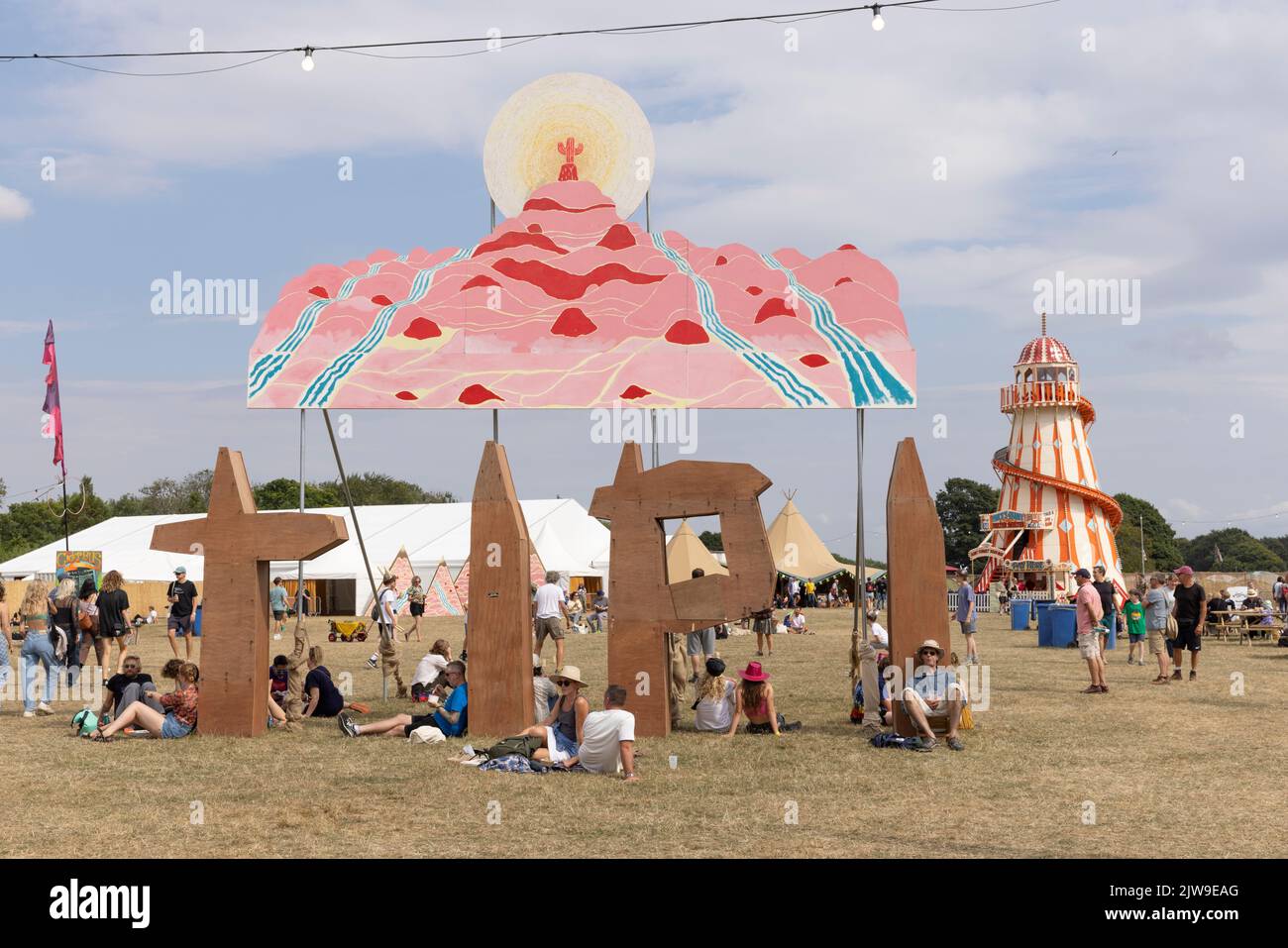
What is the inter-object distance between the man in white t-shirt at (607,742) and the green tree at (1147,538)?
77614mm

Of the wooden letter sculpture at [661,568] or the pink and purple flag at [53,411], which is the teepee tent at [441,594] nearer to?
the pink and purple flag at [53,411]

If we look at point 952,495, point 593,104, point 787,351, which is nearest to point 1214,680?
point 787,351

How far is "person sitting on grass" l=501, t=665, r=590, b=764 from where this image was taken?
10.7m

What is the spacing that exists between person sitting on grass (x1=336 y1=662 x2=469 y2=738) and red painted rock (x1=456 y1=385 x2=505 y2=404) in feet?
9.81

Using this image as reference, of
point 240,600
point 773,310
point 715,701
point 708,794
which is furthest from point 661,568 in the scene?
point 240,600

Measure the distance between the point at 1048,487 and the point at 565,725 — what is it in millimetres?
42405

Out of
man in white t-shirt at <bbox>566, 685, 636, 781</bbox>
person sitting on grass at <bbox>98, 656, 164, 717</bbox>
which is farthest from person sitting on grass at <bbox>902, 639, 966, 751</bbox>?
person sitting on grass at <bbox>98, 656, 164, 717</bbox>

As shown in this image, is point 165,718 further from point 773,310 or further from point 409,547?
point 409,547

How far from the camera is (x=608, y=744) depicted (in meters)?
10.2

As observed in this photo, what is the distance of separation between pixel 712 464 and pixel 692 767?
10.2ft

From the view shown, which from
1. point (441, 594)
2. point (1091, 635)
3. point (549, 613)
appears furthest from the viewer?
point (441, 594)

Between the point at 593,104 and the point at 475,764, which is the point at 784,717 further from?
the point at 593,104

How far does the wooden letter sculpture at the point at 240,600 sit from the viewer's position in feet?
40.7

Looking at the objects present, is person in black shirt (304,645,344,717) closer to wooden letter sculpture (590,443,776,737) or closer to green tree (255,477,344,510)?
wooden letter sculpture (590,443,776,737)
